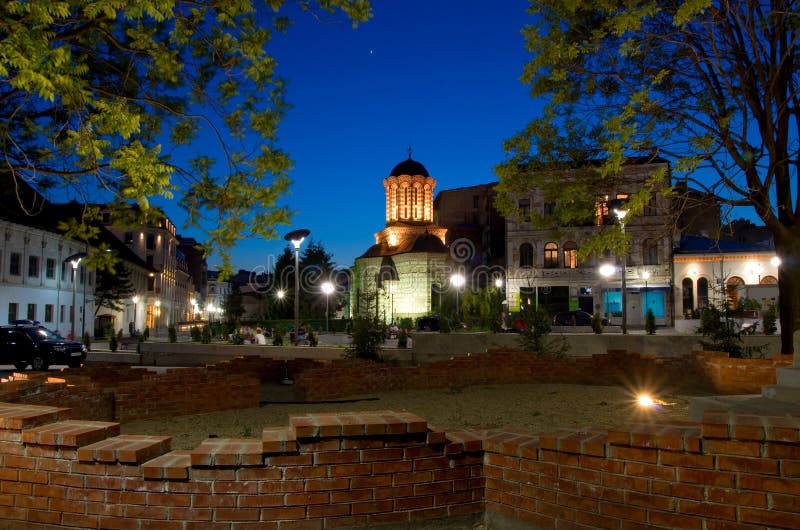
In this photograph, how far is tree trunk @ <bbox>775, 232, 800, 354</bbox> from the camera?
10219 millimetres

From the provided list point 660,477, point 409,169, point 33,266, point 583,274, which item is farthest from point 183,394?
point 409,169

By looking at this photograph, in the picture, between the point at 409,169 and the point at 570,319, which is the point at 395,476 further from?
the point at 409,169

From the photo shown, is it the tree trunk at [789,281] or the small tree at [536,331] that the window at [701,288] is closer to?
the small tree at [536,331]

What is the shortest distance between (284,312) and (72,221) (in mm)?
46343

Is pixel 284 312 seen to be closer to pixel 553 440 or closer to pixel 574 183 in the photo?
pixel 574 183

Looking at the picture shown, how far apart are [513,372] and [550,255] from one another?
32.7 meters

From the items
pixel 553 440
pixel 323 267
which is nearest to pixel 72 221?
pixel 553 440

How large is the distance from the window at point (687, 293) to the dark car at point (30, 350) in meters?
37.0

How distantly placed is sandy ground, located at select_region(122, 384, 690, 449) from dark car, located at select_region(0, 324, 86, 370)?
1317cm

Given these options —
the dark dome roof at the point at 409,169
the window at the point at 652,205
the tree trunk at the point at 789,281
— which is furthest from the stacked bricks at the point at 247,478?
the dark dome roof at the point at 409,169

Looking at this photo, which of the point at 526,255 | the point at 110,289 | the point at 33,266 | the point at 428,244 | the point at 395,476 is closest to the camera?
the point at 395,476

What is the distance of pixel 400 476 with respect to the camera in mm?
3945

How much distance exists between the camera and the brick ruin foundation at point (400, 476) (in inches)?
132

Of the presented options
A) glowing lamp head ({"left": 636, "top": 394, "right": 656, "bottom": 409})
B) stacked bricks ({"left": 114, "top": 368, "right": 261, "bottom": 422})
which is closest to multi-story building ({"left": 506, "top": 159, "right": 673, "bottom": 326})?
glowing lamp head ({"left": 636, "top": 394, "right": 656, "bottom": 409})
